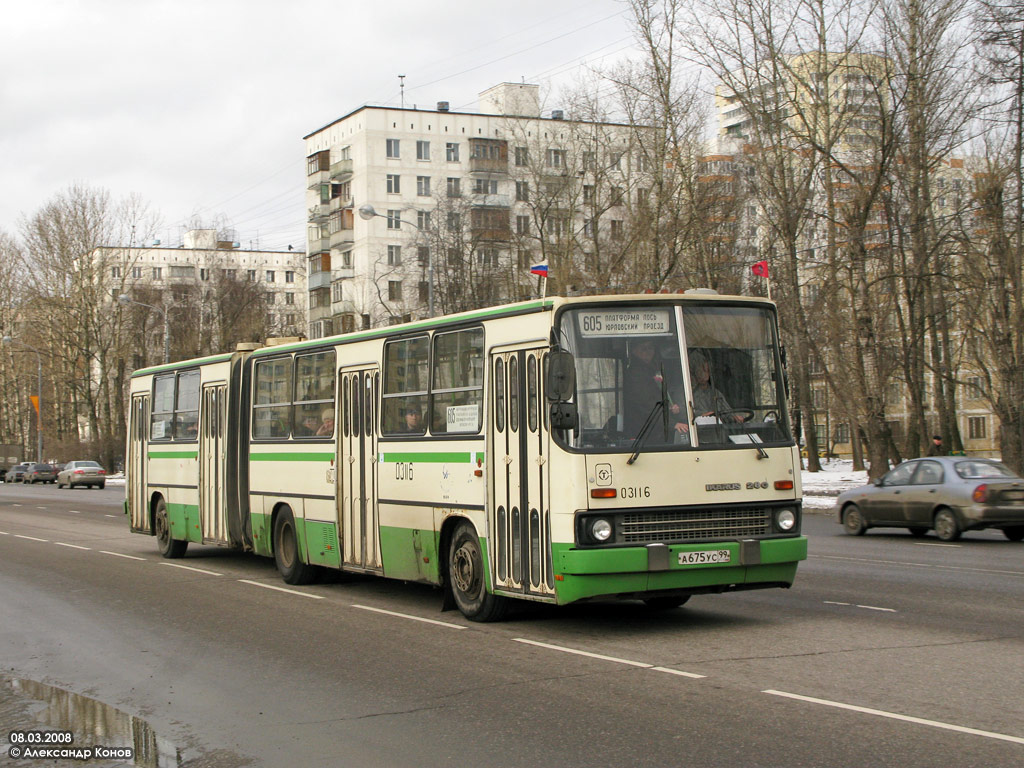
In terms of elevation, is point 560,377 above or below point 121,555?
above

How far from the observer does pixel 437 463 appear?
12.4 meters

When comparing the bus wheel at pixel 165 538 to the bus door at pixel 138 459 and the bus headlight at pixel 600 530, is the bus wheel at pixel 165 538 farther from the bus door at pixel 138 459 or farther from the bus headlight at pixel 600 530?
the bus headlight at pixel 600 530

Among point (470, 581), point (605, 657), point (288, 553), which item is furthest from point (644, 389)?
point (288, 553)

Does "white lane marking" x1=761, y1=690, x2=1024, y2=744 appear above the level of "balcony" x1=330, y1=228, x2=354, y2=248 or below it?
below

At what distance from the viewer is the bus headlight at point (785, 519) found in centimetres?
1092

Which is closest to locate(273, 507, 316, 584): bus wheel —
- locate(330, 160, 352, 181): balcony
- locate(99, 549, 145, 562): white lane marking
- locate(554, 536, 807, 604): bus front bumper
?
locate(99, 549, 145, 562): white lane marking

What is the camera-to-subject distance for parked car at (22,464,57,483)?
2872 inches

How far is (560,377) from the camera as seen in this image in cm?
1001

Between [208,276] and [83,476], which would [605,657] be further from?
[208,276]

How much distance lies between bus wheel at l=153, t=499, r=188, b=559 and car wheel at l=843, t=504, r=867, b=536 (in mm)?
11695

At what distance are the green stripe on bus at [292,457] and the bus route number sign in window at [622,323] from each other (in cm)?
513

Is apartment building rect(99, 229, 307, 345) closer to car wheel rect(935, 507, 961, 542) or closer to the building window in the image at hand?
the building window

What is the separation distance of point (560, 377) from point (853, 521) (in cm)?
1433

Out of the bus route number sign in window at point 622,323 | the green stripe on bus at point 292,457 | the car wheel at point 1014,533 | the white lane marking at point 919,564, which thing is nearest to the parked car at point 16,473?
the green stripe on bus at point 292,457
